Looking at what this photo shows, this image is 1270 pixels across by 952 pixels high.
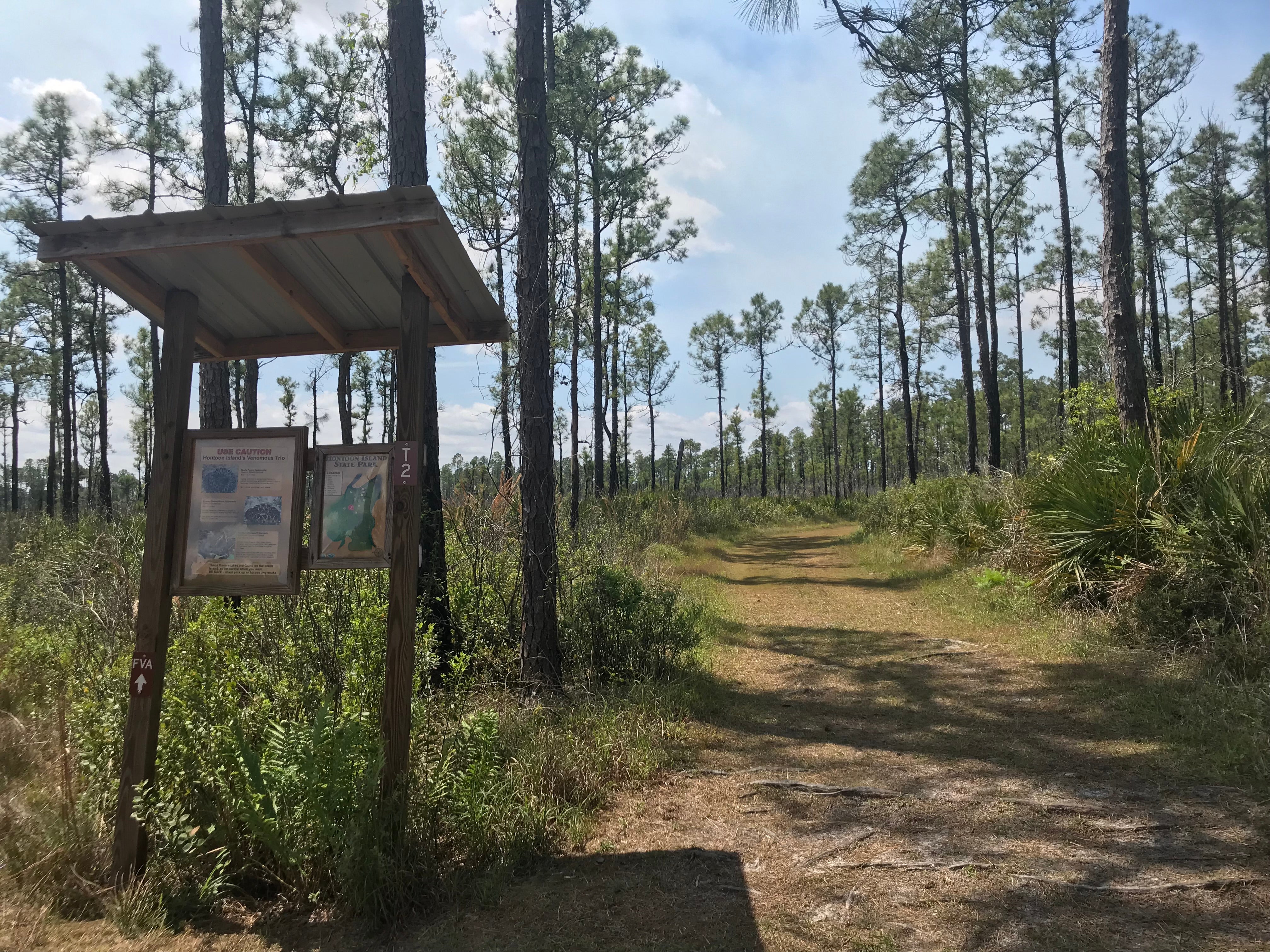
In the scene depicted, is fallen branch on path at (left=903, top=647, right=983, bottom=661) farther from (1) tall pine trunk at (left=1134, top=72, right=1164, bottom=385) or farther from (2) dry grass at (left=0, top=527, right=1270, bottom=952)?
(1) tall pine trunk at (left=1134, top=72, right=1164, bottom=385)

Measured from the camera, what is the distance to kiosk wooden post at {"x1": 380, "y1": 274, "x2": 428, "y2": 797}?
3236 mm

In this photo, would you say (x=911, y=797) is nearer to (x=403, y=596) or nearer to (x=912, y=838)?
(x=912, y=838)

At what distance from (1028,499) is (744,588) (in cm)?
481

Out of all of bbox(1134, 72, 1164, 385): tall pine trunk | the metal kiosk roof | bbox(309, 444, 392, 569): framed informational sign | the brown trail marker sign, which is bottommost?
bbox(309, 444, 392, 569): framed informational sign

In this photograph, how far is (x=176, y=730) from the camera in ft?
11.5

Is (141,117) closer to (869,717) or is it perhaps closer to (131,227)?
(131,227)

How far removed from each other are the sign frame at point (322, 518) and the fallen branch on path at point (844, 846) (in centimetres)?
230

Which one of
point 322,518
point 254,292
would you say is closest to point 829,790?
point 322,518

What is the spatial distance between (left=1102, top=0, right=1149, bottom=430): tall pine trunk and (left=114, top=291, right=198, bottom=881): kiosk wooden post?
9201 mm

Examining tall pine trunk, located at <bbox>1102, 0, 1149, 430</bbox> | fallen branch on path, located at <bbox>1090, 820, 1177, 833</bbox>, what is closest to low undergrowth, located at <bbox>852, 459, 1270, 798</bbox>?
fallen branch on path, located at <bbox>1090, 820, 1177, 833</bbox>

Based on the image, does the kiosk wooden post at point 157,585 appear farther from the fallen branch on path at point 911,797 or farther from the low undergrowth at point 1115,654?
the low undergrowth at point 1115,654

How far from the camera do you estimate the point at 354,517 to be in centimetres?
329

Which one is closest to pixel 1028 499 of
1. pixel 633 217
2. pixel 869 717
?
pixel 869 717

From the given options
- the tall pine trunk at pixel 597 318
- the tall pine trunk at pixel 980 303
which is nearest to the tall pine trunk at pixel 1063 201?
the tall pine trunk at pixel 980 303
